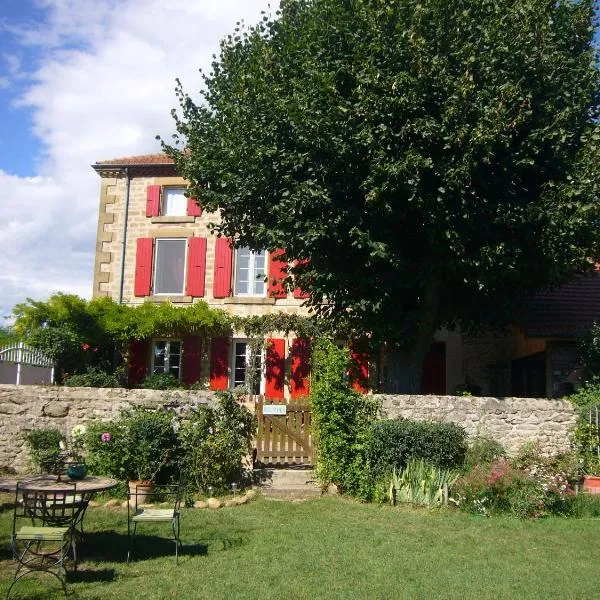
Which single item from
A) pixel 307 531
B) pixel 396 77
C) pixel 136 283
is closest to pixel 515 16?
pixel 396 77

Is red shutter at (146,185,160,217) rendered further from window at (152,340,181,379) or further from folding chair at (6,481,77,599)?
folding chair at (6,481,77,599)

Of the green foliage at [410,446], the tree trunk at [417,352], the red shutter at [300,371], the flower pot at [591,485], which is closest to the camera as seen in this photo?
the green foliage at [410,446]

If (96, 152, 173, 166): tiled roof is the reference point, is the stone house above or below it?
below

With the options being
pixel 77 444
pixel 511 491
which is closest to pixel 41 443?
pixel 77 444

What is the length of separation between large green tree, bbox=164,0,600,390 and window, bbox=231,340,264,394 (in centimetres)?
552

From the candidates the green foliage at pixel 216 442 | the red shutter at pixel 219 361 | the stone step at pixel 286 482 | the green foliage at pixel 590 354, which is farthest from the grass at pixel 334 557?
the red shutter at pixel 219 361

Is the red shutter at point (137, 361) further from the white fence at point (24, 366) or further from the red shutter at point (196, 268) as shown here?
the white fence at point (24, 366)

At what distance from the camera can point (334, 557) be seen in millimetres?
6863

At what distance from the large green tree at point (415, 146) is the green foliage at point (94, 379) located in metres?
6.20

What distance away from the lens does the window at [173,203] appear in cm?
1911

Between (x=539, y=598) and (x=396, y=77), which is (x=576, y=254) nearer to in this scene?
(x=396, y=77)

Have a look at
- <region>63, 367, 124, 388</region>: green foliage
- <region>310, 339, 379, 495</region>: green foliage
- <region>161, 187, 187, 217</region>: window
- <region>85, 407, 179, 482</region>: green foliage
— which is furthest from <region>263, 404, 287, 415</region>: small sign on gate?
<region>161, 187, 187, 217</region>: window

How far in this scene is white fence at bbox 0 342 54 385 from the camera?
14.5 meters

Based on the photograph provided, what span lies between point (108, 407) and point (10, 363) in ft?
15.0
